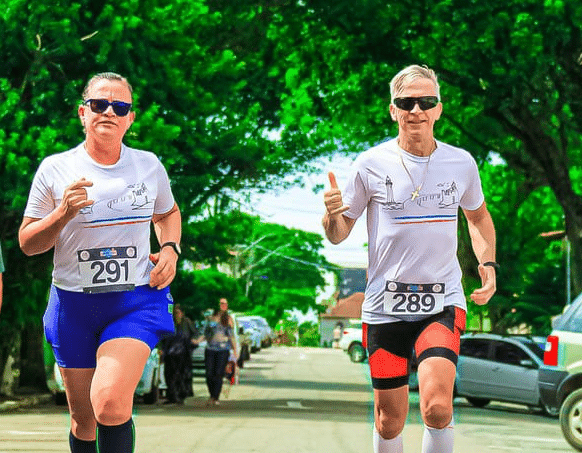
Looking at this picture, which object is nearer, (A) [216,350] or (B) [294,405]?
(A) [216,350]

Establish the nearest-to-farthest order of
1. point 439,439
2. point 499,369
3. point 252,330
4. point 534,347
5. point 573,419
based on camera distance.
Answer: point 439,439, point 573,419, point 499,369, point 534,347, point 252,330

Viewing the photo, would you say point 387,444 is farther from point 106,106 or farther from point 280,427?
point 280,427

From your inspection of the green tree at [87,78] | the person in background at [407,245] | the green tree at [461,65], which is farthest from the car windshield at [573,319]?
the person in background at [407,245]

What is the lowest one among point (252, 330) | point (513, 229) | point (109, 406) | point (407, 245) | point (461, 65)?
point (109, 406)

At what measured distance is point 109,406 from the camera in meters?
Result: 5.91

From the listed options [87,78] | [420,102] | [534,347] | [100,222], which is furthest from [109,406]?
[534,347]

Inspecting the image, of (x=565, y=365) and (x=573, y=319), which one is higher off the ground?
(x=573, y=319)

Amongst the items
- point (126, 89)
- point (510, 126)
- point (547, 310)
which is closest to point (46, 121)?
point (510, 126)

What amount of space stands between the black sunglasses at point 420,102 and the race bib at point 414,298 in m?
0.86

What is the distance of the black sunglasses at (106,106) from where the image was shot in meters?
6.30

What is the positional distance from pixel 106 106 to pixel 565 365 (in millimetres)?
10697

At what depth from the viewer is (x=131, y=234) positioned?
623 centimetres

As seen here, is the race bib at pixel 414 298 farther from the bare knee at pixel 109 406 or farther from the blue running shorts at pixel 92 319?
the bare knee at pixel 109 406

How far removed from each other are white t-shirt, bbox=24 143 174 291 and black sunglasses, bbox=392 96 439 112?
129cm
